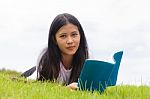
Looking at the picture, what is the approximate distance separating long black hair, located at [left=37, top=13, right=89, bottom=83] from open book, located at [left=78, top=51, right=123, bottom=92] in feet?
4.29

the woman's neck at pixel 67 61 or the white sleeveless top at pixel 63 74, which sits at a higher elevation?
the woman's neck at pixel 67 61

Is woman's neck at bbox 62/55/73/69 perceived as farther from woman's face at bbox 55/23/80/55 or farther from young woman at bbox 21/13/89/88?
woman's face at bbox 55/23/80/55

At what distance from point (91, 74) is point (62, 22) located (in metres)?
1.38

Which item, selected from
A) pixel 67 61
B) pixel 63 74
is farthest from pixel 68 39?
pixel 63 74

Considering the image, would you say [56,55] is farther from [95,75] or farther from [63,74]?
[95,75]

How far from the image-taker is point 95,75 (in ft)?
15.3

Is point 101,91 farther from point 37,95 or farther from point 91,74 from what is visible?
point 37,95

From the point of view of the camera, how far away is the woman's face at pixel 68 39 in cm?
555

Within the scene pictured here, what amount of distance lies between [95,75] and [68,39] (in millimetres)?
987

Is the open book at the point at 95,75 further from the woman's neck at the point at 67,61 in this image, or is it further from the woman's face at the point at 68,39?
the woman's neck at the point at 67,61

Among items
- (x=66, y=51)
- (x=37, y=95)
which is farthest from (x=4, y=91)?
(x=66, y=51)

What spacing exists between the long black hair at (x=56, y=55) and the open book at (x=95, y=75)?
131 centimetres

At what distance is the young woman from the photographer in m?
5.70

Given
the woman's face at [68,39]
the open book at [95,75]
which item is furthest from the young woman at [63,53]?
the open book at [95,75]
